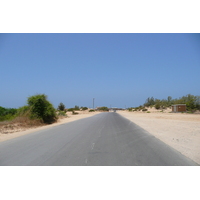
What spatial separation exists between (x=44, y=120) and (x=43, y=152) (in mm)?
19329

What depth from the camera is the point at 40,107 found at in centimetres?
2586

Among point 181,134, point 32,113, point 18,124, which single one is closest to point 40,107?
point 32,113

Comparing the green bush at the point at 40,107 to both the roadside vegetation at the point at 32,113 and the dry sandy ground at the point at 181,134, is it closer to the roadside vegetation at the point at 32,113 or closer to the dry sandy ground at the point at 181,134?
the roadside vegetation at the point at 32,113

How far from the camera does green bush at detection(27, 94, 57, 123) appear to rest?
25.3 metres

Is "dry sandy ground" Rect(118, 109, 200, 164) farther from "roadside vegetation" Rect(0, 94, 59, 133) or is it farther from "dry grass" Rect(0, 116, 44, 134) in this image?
"roadside vegetation" Rect(0, 94, 59, 133)

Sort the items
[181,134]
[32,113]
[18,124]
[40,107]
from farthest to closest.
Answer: [40,107]
[32,113]
[18,124]
[181,134]

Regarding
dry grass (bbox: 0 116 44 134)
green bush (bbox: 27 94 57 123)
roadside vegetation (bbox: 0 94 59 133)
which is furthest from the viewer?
green bush (bbox: 27 94 57 123)

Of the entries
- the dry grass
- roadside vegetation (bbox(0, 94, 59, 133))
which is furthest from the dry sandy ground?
roadside vegetation (bbox(0, 94, 59, 133))

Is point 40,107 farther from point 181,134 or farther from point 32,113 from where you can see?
point 181,134

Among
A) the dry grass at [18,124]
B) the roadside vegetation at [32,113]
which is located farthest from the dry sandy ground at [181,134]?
the roadside vegetation at [32,113]

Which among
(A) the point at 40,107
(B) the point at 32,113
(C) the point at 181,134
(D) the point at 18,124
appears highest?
(A) the point at 40,107

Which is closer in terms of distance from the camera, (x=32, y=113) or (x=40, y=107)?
(x=32, y=113)

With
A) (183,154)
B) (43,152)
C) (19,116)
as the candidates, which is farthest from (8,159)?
(19,116)
